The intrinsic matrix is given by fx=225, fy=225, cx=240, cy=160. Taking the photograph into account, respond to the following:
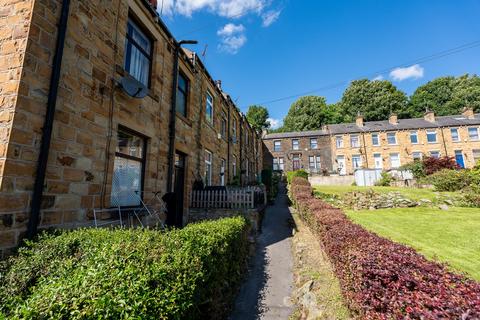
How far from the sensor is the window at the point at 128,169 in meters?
5.93

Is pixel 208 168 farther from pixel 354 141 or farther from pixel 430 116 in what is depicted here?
pixel 430 116

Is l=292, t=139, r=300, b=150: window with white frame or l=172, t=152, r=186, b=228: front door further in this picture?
l=292, t=139, r=300, b=150: window with white frame

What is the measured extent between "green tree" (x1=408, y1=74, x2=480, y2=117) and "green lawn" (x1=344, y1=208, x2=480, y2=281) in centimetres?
4375

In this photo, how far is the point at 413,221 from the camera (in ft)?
31.0

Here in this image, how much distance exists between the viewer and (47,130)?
399cm

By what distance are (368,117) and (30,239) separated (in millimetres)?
55599

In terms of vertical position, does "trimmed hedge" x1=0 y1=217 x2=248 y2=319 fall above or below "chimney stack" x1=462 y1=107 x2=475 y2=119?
below

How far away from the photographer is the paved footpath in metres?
4.68

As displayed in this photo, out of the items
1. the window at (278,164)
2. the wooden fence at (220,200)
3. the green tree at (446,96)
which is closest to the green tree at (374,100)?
the green tree at (446,96)

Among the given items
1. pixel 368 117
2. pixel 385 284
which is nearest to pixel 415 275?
pixel 385 284

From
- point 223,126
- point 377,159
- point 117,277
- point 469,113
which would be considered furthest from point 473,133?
point 117,277

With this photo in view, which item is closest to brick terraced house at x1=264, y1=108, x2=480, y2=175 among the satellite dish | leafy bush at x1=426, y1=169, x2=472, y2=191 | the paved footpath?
leafy bush at x1=426, y1=169, x2=472, y2=191

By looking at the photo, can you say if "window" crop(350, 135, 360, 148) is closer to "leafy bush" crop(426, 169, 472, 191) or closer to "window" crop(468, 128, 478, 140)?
"window" crop(468, 128, 478, 140)

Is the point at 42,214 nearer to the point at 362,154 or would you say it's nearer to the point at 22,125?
the point at 22,125
